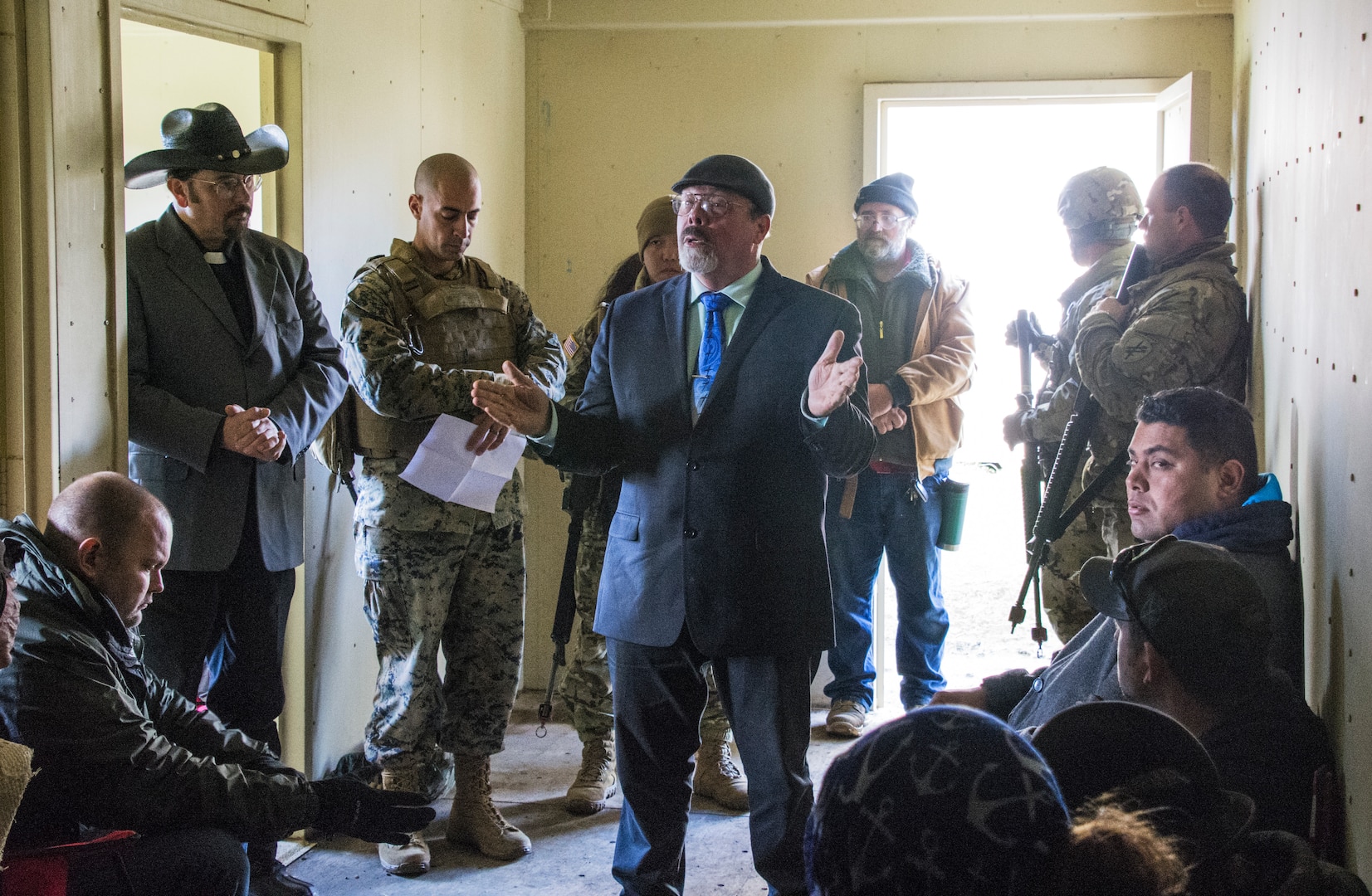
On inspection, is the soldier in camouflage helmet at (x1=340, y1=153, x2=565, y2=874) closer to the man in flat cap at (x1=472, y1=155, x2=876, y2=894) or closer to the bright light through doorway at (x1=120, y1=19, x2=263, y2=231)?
the man in flat cap at (x1=472, y1=155, x2=876, y2=894)

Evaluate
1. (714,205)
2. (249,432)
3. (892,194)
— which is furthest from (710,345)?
(892,194)

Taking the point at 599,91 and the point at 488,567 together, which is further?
the point at 599,91

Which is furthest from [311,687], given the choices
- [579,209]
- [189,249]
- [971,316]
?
[971,316]

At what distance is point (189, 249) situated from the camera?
2.60 metres

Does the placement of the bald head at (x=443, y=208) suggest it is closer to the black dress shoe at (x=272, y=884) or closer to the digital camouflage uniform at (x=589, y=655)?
the digital camouflage uniform at (x=589, y=655)

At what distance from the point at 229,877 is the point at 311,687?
1.49 metres

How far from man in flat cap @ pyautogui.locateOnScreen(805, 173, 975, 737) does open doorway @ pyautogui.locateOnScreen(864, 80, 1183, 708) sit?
170 millimetres

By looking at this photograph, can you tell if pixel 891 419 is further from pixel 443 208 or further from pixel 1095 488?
pixel 443 208

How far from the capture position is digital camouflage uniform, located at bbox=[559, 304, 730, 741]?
3312mm

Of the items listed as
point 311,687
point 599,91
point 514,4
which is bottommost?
point 311,687

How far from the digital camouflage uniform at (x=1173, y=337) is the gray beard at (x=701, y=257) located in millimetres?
1006

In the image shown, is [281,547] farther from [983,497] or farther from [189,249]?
[983,497]

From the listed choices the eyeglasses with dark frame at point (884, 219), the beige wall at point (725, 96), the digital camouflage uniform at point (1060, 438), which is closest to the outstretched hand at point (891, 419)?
the digital camouflage uniform at point (1060, 438)

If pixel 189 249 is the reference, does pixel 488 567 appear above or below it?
below
